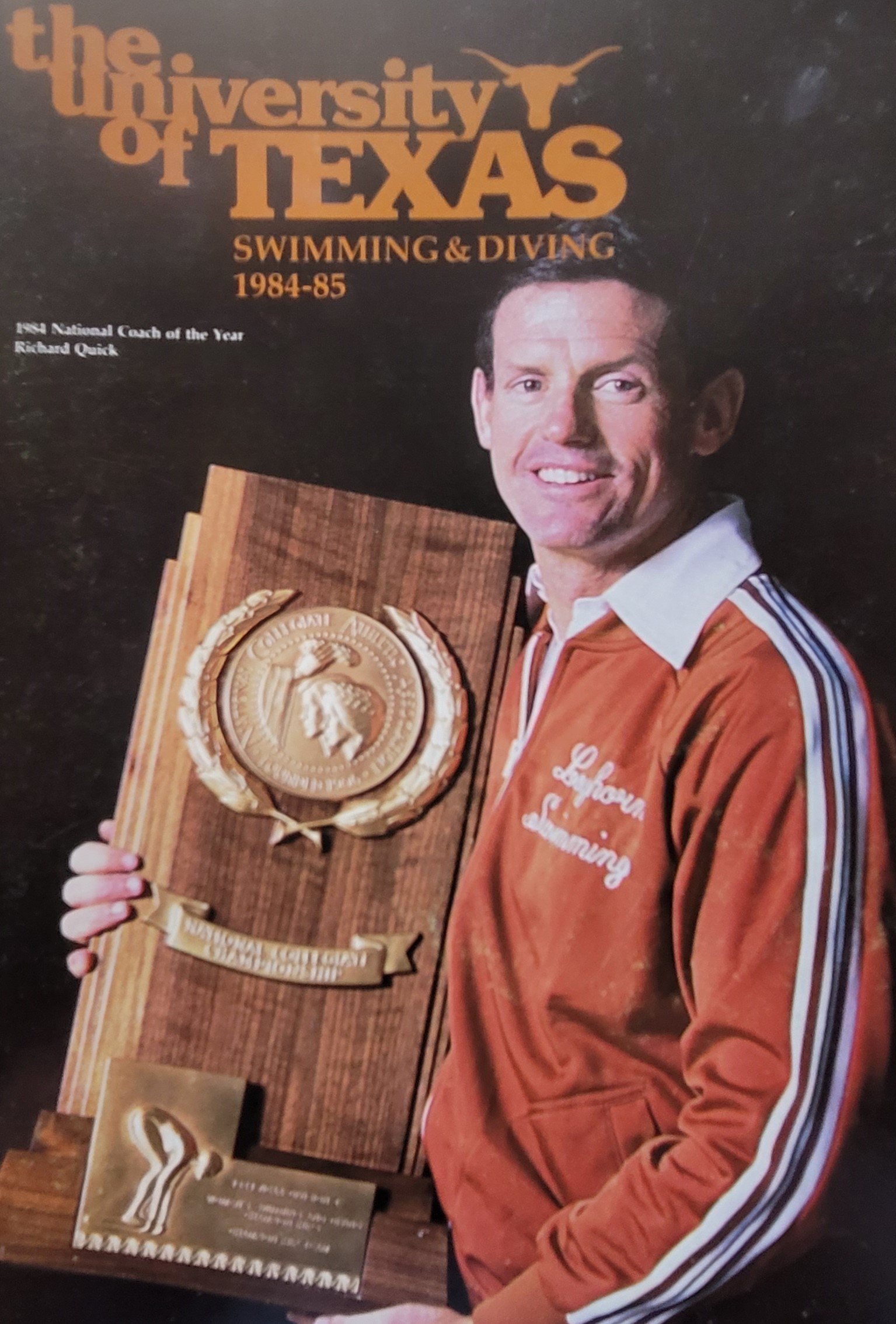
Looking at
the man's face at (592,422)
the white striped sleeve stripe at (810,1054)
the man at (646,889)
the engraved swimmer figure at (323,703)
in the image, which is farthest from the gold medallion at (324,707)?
the white striped sleeve stripe at (810,1054)

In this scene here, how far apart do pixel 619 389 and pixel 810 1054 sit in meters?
0.80

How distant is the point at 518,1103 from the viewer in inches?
50.3

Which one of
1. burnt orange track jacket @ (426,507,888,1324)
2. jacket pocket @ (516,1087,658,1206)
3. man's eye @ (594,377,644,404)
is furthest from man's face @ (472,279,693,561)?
jacket pocket @ (516,1087,658,1206)

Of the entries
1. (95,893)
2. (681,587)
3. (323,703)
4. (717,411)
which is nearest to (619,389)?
(717,411)

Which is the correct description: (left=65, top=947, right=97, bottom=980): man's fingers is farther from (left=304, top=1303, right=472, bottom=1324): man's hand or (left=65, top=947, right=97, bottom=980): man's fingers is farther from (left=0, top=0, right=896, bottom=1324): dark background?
(left=304, top=1303, right=472, bottom=1324): man's hand

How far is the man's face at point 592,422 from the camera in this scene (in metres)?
1.34

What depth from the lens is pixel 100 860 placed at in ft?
4.57

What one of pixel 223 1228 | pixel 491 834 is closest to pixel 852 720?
pixel 491 834

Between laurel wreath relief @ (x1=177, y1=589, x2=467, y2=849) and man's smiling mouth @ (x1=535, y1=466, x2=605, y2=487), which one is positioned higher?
man's smiling mouth @ (x1=535, y1=466, x2=605, y2=487)

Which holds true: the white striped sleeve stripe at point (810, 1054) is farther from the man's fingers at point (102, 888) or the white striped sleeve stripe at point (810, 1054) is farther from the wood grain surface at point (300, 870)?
the man's fingers at point (102, 888)

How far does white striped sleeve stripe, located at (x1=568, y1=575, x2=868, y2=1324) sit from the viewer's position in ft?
3.98

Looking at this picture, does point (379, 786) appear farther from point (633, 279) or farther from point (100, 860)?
point (633, 279)

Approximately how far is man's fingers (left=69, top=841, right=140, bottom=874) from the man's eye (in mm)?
810

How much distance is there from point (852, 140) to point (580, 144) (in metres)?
0.34
